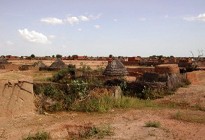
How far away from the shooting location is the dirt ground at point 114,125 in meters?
6.49

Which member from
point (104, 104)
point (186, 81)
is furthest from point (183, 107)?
point (186, 81)

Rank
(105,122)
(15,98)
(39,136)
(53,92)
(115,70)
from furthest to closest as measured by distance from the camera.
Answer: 1. (115,70)
2. (53,92)
3. (15,98)
4. (105,122)
5. (39,136)

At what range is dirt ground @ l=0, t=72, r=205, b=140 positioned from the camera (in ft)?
21.3

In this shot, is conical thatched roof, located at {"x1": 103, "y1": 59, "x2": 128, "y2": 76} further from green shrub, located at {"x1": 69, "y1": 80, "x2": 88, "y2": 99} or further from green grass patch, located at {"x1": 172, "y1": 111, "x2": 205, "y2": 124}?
green grass patch, located at {"x1": 172, "y1": 111, "x2": 205, "y2": 124}

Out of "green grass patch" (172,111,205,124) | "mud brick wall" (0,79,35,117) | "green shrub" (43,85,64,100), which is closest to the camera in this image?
"mud brick wall" (0,79,35,117)

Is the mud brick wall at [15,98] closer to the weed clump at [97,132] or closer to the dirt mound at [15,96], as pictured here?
the dirt mound at [15,96]

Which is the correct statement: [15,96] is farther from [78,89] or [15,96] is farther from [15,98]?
[78,89]

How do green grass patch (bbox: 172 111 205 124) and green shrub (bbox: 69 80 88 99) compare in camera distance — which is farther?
green shrub (bbox: 69 80 88 99)

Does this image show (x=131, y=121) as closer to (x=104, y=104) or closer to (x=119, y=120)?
(x=119, y=120)

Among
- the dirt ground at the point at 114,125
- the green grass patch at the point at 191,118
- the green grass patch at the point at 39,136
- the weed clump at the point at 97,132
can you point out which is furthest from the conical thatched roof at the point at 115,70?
the green grass patch at the point at 39,136

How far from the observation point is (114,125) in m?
7.26

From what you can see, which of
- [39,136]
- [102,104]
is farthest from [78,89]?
[39,136]

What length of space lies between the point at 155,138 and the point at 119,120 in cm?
163

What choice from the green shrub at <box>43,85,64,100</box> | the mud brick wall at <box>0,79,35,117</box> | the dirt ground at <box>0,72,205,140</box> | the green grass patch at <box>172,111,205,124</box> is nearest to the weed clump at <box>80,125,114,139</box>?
the dirt ground at <box>0,72,205,140</box>
